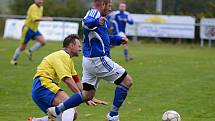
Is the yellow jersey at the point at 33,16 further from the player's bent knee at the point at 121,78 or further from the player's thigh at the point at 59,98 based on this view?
the player's thigh at the point at 59,98

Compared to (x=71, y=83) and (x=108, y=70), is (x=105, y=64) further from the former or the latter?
(x=71, y=83)

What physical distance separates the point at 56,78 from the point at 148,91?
5.71 metres

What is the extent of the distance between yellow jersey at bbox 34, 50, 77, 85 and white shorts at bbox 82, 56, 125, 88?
1.69 feet

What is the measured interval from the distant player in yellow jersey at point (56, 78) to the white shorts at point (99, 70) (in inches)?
17.6

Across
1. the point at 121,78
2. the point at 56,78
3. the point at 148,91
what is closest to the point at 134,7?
the point at 148,91

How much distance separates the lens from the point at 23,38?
20.8m

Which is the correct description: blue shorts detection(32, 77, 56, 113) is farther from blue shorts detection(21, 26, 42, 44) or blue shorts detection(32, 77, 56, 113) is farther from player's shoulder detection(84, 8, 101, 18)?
blue shorts detection(21, 26, 42, 44)

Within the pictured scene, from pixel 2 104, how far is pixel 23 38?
859 cm

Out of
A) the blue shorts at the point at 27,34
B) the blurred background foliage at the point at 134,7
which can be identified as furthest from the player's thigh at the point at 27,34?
the blurred background foliage at the point at 134,7

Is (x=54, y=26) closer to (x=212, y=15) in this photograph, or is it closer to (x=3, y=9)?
(x=212, y=15)

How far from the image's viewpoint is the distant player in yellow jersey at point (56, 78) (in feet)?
28.8

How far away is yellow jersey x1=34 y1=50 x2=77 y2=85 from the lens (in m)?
8.74

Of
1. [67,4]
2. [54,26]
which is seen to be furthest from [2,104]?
[67,4]

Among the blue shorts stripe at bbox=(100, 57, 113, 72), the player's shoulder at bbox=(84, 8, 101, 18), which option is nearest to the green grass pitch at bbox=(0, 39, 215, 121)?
the blue shorts stripe at bbox=(100, 57, 113, 72)
